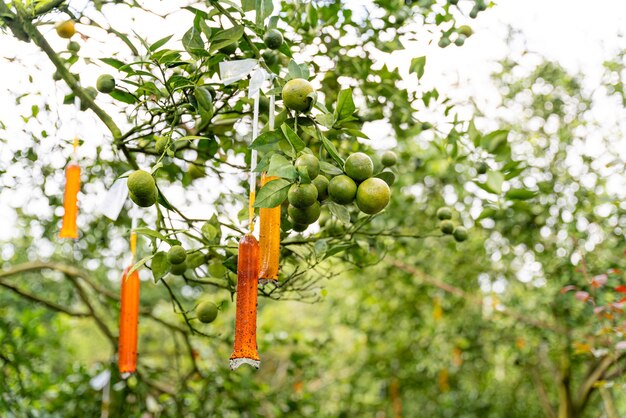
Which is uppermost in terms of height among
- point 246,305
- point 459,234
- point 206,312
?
point 459,234

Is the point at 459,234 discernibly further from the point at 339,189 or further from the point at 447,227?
the point at 339,189

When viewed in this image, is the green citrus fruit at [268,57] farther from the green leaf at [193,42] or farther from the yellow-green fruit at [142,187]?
the yellow-green fruit at [142,187]

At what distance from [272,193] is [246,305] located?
13cm

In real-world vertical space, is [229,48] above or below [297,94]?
above

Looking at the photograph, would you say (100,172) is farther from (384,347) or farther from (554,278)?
(384,347)

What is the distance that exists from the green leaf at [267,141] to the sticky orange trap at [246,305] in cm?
12

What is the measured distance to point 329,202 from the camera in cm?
95

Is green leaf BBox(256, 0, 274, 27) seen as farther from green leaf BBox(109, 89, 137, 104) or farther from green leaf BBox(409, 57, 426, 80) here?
green leaf BBox(409, 57, 426, 80)

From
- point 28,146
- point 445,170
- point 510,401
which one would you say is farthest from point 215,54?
point 510,401

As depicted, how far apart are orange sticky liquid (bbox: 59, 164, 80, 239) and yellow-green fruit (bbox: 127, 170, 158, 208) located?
347mm

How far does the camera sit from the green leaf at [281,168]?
82 cm

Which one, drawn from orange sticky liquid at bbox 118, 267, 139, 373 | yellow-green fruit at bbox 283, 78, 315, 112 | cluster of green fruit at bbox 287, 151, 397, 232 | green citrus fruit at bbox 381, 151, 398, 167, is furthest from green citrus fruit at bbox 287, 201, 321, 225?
green citrus fruit at bbox 381, 151, 398, 167

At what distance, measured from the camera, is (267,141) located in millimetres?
886

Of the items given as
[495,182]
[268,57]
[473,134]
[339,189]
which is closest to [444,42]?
[473,134]
